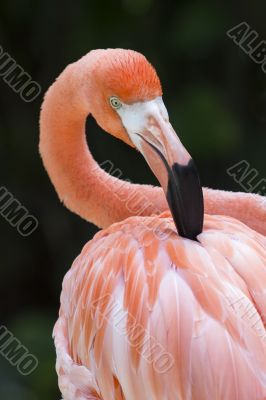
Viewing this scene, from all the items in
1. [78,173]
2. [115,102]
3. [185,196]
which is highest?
[115,102]

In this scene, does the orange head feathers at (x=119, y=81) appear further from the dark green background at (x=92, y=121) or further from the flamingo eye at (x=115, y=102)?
the dark green background at (x=92, y=121)

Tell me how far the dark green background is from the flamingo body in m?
2.38

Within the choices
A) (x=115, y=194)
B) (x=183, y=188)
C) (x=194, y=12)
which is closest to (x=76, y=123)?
(x=115, y=194)

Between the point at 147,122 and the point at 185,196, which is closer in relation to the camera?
the point at 185,196

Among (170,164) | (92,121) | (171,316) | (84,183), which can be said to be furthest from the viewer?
(92,121)

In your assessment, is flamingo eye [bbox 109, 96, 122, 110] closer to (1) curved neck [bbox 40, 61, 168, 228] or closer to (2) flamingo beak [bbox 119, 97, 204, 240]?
(2) flamingo beak [bbox 119, 97, 204, 240]

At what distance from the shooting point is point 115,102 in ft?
7.26

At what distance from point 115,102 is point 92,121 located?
2.60m

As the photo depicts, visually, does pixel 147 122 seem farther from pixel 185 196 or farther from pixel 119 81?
pixel 185 196

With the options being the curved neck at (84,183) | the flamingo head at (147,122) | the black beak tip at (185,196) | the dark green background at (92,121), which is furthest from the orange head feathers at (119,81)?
the dark green background at (92,121)

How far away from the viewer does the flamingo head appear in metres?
1.96

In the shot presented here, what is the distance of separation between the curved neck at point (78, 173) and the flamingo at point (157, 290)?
11cm

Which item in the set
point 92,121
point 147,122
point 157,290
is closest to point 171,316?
point 157,290

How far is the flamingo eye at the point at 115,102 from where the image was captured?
220 centimetres
